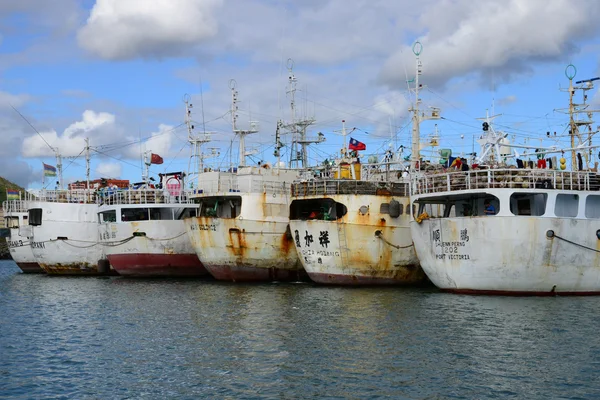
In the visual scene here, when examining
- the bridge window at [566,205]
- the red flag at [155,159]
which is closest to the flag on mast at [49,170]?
the red flag at [155,159]

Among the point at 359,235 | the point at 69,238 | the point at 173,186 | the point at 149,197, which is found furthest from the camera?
the point at 69,238

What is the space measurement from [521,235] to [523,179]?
2816 mm

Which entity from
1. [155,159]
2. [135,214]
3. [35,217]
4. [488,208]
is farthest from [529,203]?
[35,217]

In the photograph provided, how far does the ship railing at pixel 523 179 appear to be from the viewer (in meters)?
32.7

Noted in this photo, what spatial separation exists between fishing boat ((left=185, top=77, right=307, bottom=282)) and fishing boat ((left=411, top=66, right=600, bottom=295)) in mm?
10987

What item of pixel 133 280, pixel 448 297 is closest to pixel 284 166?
pixel 133 280

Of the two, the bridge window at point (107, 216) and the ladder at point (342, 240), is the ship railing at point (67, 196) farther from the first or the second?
the ladder at point (342, 240)

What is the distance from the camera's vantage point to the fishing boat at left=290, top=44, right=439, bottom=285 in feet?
127

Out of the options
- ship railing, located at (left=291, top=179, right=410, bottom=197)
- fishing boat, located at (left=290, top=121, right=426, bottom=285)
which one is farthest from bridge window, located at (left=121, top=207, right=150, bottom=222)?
ship railing, located at (left=291, top=179, right=410, bottom=197)

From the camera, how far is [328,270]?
39656 mm

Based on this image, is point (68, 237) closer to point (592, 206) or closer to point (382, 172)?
point (382, 172)

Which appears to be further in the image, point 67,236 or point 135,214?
point 67,236

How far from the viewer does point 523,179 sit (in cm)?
3294

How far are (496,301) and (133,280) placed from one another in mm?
26399
